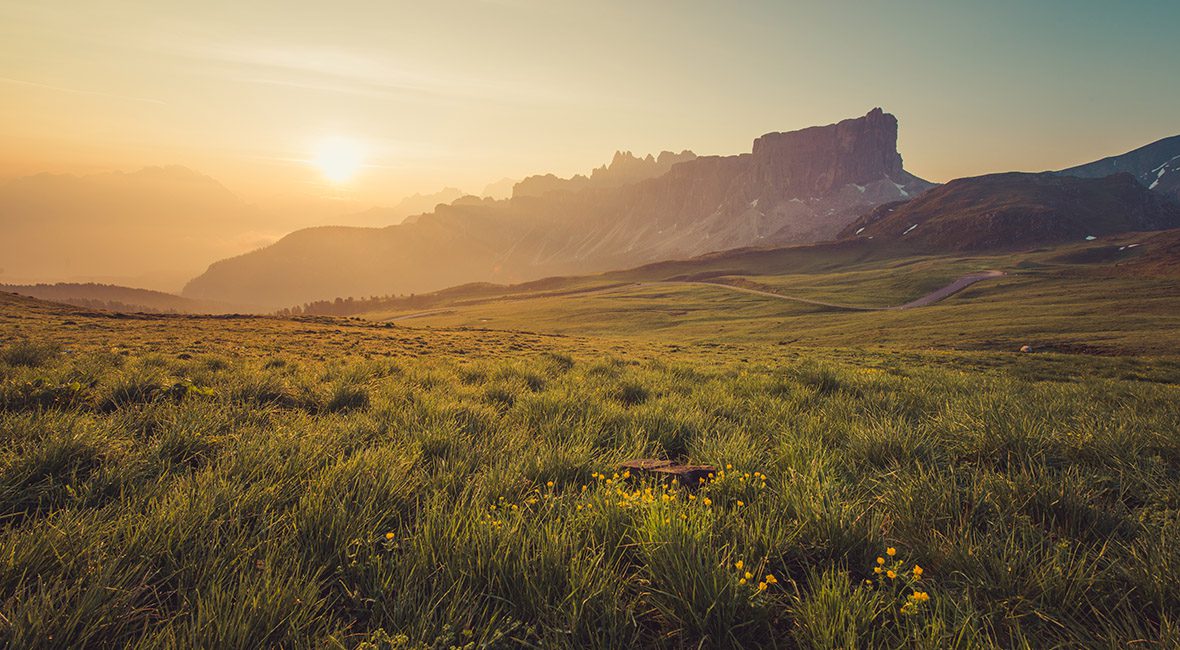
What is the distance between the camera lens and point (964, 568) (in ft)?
8.48

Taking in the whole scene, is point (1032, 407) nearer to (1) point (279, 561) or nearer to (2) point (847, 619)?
(2) point (847, 619)

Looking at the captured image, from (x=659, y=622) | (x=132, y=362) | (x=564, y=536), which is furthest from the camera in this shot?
(x=132, y=362)

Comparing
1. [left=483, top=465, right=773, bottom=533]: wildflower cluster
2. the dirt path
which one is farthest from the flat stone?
the dirt path

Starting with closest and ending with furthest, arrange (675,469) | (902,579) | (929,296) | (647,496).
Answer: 1. (902,579)
2. (647,496)
3. (675,469)
4. (929,296)

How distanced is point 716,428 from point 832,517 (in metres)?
2.51

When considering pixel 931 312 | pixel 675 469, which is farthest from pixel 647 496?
pixel 931 312

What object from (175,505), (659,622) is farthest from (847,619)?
(175,505)

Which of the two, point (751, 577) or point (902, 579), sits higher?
point (751, 577)

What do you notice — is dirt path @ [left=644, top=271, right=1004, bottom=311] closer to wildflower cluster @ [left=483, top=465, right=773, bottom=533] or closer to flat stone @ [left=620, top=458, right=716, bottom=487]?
flat stone @ [left=620, top=458, right=716, bottom=487]

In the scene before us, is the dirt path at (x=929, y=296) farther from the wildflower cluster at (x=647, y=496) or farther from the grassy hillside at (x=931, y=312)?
the wildflower cluster at (x=647, y=496)

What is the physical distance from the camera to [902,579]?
257cm

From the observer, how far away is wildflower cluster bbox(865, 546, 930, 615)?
217cm

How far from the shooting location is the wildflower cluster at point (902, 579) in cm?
217

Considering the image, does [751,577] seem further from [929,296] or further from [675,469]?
[929,296]
